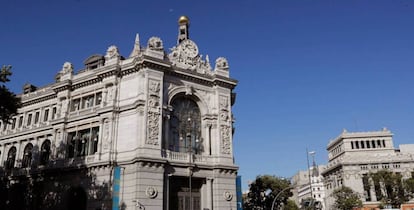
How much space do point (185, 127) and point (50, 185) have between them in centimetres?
1498

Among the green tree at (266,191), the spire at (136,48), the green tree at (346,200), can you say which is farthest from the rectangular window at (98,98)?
the green tree at (346,200)

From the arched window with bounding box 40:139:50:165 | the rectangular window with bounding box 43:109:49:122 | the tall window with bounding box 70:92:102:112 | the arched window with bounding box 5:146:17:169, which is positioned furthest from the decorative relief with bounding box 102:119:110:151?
the arched window with bounding box 5:146:17:169

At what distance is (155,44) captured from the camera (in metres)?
34.7

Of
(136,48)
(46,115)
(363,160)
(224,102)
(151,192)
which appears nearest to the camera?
(151,192)

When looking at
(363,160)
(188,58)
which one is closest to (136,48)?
(188,58)

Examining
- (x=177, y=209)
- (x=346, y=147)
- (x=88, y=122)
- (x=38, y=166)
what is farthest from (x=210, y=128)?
(x=346, y=147)

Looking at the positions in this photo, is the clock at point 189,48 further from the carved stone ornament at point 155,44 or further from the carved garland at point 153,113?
the carved garland at point 153,113

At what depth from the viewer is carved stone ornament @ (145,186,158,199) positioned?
3028cm

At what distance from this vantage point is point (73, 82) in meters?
38.6

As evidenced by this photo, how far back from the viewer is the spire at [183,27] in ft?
152

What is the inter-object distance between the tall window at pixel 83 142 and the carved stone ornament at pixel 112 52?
7423 mm

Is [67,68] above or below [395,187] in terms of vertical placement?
above

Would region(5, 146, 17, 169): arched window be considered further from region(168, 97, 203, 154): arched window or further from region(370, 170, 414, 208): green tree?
region(370, 170, 414, 208): green tree

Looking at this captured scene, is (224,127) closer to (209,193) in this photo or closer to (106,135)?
(209,193)
